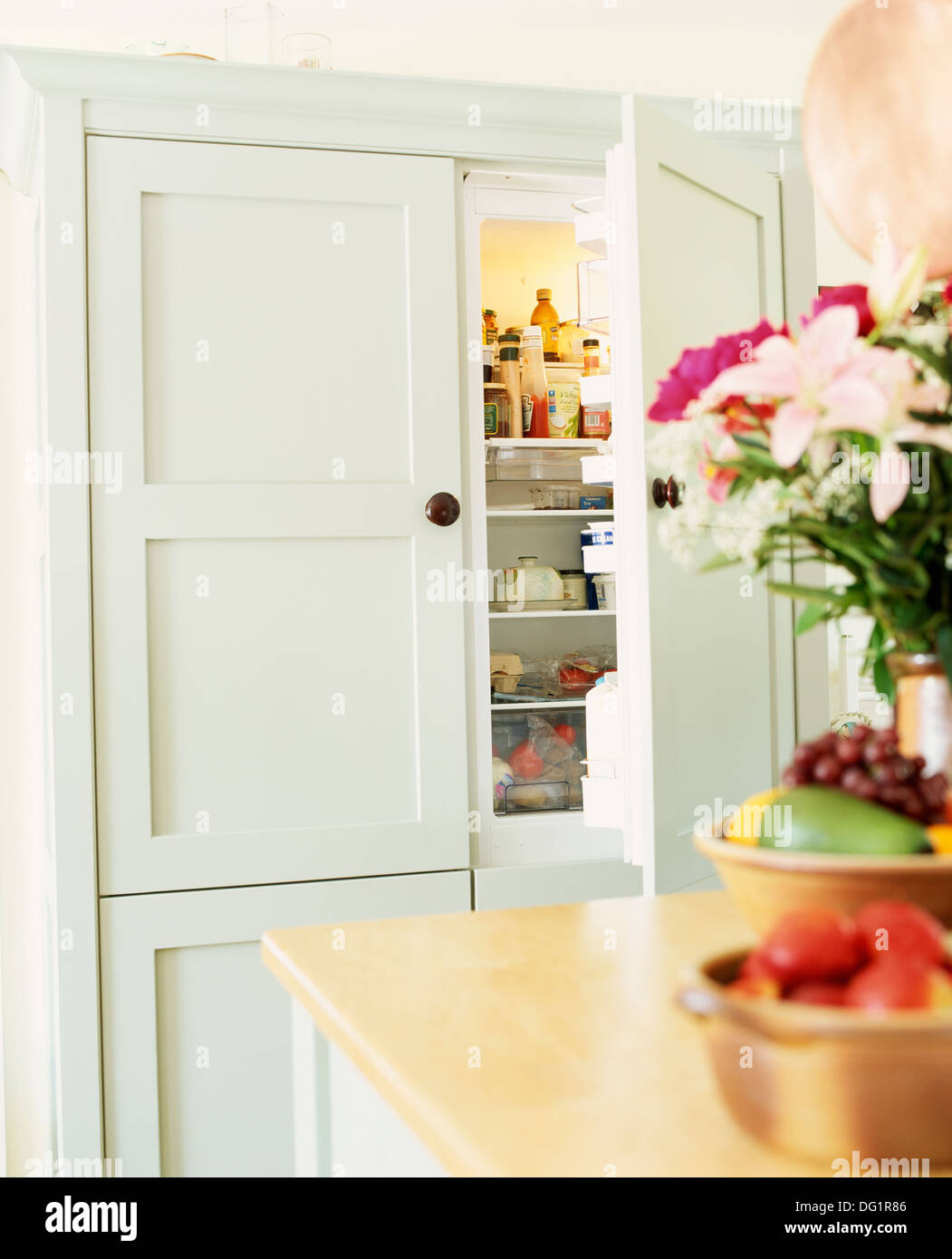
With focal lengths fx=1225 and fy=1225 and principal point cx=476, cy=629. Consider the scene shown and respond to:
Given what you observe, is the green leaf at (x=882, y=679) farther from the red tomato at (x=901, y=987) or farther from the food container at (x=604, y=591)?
Result: the food container at (x=604, y=591)

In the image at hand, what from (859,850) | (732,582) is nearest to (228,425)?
(732,582)

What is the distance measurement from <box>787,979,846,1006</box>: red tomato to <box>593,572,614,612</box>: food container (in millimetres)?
2136

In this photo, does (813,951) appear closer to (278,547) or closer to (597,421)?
(278,547)

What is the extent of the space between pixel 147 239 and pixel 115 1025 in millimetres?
1265

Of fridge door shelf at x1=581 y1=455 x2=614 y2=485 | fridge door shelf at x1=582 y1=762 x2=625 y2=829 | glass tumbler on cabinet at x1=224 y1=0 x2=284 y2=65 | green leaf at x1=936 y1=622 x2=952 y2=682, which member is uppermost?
glass tumbler on cabinet at x1=224 y1=0 x2=284 y2=65

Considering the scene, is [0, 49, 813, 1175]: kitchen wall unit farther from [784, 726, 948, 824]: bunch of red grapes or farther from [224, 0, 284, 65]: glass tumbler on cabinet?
[784, 726, 948, 824]: bunch of red grapes

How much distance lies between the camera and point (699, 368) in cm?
76

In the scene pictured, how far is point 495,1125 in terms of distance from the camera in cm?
58

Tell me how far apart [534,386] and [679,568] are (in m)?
0.77

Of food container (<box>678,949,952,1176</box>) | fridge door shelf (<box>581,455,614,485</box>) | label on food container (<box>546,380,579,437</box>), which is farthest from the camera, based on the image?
label on food container (<box>546,380,579,437</box>)

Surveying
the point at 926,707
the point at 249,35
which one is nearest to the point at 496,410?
the point at 249,35

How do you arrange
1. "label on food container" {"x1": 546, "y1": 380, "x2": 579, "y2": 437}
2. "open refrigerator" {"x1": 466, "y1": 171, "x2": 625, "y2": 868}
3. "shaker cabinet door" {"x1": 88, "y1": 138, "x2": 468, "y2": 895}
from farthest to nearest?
"label on food container" {"x1": 546, "y1": 380, "x2": 579, "y2": 437}
"open refrigerator" {"x1": 466, "y1": 171, "x2": 625, "y2": 868}
"shaker cabinet door" {"x1": 88, "y1": 138, "x2": 468, "y2": 895}

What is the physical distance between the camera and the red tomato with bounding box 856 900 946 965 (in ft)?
1.60

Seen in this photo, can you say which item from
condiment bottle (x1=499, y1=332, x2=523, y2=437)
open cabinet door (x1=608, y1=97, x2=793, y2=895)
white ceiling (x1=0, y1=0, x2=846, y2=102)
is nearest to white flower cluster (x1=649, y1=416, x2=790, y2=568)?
open cabinet door (x1=608, y1=97, x2=793, y2=895)
